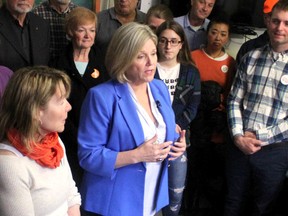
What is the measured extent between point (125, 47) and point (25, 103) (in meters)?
0.51

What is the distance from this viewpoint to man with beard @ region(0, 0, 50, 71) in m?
2.10

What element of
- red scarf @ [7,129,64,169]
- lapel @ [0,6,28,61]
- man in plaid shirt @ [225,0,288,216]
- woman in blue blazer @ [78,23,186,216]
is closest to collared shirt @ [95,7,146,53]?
lapel @ [0,6,28,61]

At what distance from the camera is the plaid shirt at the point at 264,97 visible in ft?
6.40

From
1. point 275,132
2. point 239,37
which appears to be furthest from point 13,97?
point 239,37

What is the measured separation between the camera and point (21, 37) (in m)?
2.19

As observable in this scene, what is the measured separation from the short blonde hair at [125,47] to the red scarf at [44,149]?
1.29 feet

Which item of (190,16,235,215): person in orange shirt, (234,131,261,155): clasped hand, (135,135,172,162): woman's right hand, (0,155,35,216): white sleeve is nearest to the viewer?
(0,155,35,216): white sleeve

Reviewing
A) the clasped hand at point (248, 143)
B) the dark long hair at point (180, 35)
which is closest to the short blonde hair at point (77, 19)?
the dark long hair at point (180, 35)

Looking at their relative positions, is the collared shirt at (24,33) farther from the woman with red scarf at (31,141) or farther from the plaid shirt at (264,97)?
the plaid shirt at (264,97)

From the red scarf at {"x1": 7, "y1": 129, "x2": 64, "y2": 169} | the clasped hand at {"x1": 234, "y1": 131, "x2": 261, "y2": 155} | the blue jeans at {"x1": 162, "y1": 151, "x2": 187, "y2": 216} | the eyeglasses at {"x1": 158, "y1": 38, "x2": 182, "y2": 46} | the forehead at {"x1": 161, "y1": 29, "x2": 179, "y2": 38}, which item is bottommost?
the blue jeans at {"x1": 162, "y1": 151, "x2": 187, "y2": 216}

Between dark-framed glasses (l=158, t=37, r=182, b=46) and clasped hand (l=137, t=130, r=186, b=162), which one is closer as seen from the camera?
clasped hand (l=137, t=130, r=186, b=162)

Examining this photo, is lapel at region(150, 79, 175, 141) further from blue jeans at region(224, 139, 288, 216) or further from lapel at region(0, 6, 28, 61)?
lapel at region(0, 6, 28, 61)

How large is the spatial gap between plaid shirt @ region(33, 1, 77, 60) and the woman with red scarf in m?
1.43

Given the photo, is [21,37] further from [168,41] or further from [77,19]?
[168,41]
